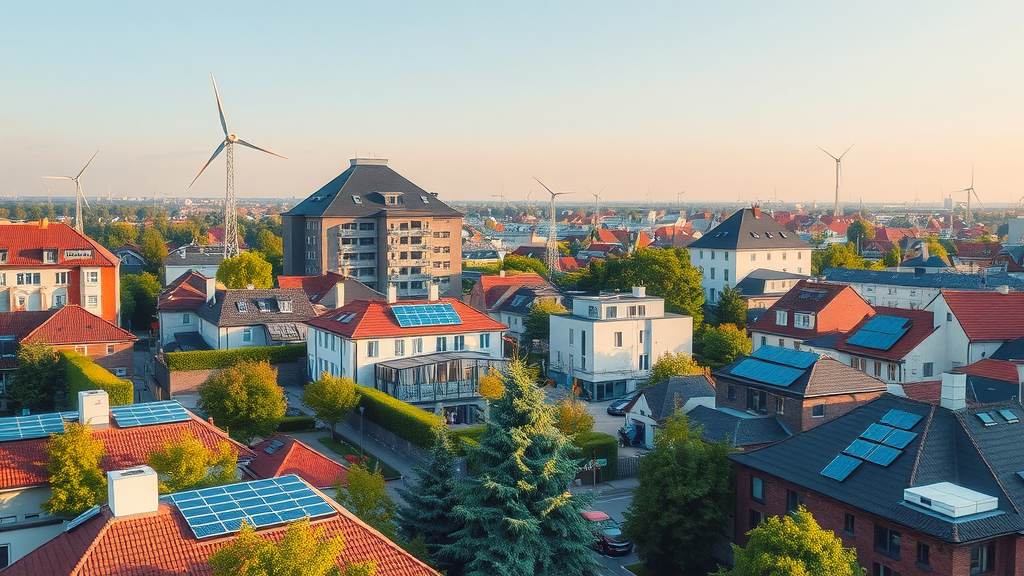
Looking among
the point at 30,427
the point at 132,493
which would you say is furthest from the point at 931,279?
the point at 132,493

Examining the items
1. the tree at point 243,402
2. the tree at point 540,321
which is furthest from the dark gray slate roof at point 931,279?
the tree at point 243,402

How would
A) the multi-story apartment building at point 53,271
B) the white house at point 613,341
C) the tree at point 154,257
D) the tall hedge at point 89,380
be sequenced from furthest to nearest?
the tree at point 154,257, the multi-story apartment building at point 53,271, the white house at point 613,341, the tall hedge at point 89,380

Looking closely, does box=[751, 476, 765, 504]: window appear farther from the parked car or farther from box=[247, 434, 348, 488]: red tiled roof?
box=[247, 434, 348, 488]: red tiled roof

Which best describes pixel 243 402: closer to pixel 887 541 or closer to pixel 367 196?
pixel 887 541

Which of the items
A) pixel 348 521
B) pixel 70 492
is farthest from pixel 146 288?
pixel 348 521

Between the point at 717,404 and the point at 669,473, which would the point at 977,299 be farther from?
the point at 669,473

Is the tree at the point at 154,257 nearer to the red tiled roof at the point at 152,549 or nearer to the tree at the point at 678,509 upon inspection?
the tree at the point at 678,509
